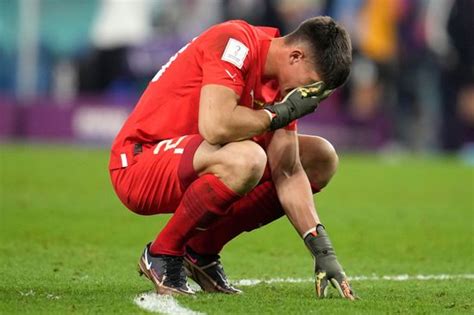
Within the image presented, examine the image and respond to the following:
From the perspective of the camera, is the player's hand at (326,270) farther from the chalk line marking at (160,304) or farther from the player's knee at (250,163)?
the chalk line marking at (160,304)

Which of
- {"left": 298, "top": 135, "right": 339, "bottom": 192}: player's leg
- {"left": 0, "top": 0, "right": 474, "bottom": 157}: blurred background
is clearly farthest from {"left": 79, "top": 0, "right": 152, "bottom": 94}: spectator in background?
{"left": 298, "top": 135, "right": 339, "bottom": 192}: player's leg

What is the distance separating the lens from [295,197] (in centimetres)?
605

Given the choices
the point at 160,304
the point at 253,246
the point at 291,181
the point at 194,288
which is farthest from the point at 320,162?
the point at 253,246

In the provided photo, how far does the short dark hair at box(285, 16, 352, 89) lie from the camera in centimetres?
574

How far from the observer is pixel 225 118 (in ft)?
18.5

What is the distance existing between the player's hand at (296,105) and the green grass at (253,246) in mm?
851

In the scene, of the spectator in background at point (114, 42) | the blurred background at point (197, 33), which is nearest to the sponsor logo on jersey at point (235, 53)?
the blurred background at point (197, 33)

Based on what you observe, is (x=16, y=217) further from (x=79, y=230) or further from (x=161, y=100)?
(x=161, y=100)

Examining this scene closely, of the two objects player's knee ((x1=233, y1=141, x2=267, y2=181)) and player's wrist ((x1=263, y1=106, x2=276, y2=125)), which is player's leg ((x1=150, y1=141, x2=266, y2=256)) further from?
player's wrist ((x1=263, y1=106, x2=276, y2=125))

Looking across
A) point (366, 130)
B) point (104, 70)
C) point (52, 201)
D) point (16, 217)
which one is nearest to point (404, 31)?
point (366, 130)

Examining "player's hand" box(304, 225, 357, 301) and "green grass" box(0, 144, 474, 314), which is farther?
"player's hand" box(304, 225, 357, 301)

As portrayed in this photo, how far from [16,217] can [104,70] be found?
Answer: 10.4 m

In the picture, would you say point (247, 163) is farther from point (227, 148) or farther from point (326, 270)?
point (326, 270)

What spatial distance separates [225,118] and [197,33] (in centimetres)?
1367
